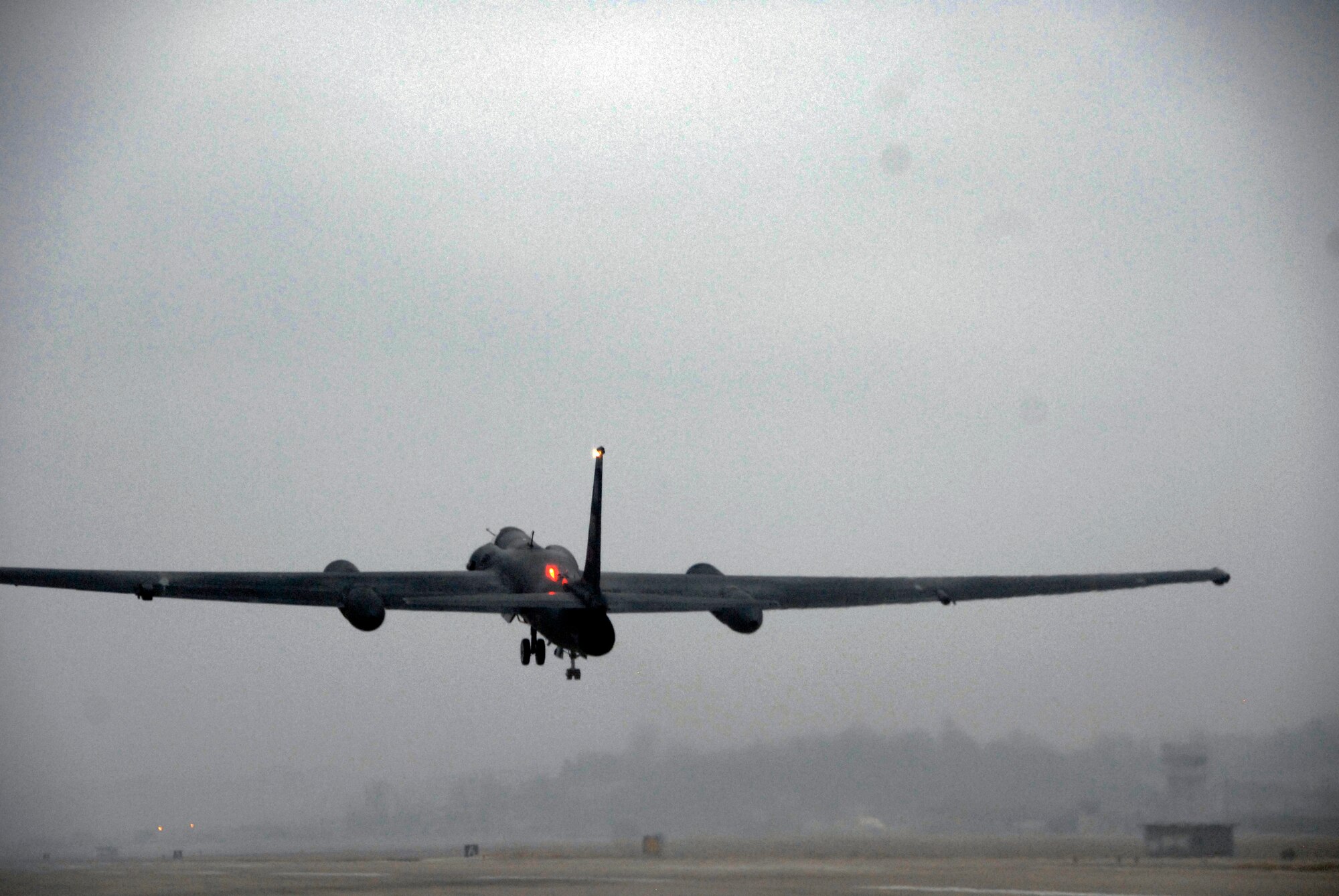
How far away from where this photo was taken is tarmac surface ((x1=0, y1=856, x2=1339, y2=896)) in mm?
39750

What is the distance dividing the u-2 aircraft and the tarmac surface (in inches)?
328

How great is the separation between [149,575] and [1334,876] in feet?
135

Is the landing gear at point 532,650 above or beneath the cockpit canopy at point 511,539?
beneath

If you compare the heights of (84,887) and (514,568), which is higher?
(514,568)

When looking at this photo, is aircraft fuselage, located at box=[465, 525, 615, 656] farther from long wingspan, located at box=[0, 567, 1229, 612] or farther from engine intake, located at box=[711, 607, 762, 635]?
engine intake, located at box=[711, 607, 762, 635]

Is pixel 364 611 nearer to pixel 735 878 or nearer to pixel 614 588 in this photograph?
pixel 614 588

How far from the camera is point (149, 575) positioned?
39219 mm

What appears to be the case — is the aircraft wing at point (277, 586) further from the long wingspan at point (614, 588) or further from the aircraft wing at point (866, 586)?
the aircraft wing at point (866, 586)

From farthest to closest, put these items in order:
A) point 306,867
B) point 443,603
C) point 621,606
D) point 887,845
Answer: point 306,867
point 887,845
point 621,606
point 443,603

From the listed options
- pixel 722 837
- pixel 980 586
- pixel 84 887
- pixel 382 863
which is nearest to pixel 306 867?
pixel 382 863

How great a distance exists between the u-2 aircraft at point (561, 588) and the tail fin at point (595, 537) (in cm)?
4

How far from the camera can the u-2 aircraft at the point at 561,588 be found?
39125 millimetres

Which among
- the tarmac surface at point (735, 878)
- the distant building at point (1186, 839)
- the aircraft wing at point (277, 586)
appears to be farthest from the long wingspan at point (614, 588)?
the distant building at point (1186, 839)

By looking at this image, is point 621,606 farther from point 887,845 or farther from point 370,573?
point 887,845
